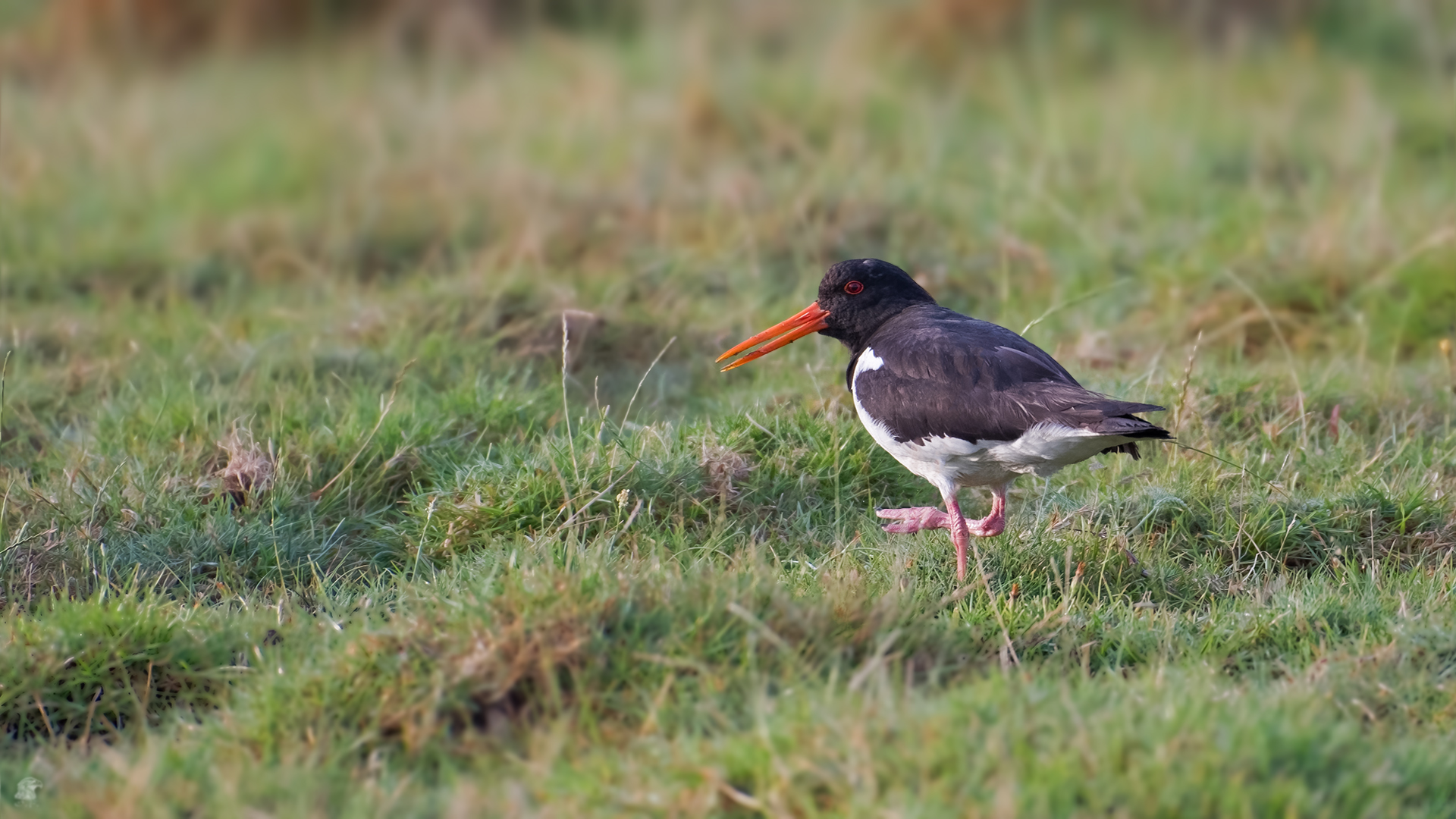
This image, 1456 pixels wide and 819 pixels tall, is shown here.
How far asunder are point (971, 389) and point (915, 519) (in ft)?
1.68

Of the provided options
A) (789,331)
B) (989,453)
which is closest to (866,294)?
(789,331)

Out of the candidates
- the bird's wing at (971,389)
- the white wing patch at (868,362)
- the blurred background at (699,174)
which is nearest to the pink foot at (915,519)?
the bird's wing at (971,389)

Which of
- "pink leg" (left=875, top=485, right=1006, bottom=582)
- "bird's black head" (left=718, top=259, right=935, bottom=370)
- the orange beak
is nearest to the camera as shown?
"pink leg" (left=875, top=485, right=1006, bottom=582)

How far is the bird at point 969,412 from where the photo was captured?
399cm

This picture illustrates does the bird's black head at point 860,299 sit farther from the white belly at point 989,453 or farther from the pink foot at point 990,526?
the pink foot at point 990,526

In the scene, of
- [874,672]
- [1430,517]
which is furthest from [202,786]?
[1430,517]

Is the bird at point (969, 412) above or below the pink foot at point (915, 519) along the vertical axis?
above

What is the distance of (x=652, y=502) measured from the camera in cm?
461

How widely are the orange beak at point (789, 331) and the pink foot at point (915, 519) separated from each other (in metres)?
0.75

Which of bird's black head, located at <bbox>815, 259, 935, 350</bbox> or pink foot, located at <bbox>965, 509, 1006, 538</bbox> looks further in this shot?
bird's black head, located at <bbox>815, 259, 935, 350</bbox>

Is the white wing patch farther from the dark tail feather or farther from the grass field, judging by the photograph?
the dark tail feather

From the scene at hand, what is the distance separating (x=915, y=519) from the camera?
453 centimetres

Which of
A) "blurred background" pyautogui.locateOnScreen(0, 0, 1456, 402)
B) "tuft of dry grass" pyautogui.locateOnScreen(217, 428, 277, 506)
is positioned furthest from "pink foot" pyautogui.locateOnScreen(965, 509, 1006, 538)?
"tuft of dry grass" pyautogui.locateOnScreen(217, 428, 277, 506)

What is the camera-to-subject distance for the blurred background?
653 centimetres
